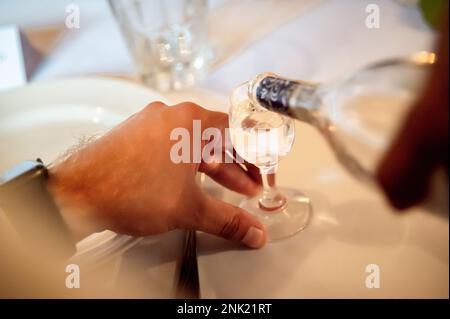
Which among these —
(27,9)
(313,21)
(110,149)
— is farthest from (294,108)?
(27,9)

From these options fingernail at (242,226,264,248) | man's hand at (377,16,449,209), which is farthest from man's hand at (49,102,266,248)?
man's hand at (377,16,449,209)

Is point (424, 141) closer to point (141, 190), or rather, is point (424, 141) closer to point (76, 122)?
point (141, 190)

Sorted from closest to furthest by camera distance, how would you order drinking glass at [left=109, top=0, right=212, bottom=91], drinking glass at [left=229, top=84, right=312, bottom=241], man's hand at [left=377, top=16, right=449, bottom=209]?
man's hand at [left=377, top=16, right=449, bottom=209]
drinking glass at [left=229, top=84, right=312, bottom=241]
drinking glass at [left=109, top=0, right=212, bottom=91]

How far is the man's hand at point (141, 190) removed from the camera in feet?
1.00

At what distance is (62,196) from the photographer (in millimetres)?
314

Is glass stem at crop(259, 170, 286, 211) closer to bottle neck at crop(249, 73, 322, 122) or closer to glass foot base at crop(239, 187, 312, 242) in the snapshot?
glass foot base at crop(239, 187, 312, 242)

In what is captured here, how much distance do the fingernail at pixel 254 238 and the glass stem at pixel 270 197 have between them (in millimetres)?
36

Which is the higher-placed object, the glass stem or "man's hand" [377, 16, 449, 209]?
"man's hand" [377, 16, 449, 209]

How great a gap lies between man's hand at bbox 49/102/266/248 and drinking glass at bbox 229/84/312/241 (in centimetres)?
2

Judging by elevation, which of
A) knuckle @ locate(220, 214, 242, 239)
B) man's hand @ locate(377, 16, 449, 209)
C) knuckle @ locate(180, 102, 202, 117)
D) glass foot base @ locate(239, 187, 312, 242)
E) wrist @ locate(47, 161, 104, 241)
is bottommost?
glass foot base @ locate(239, 187, 312, 242)

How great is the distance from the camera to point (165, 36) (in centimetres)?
52

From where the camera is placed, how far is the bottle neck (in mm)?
232

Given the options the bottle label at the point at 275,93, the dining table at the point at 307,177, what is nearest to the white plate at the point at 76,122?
the dining table at the point at 307,177

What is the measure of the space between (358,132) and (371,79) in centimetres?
3
